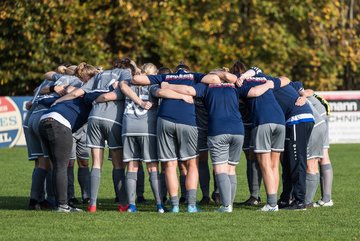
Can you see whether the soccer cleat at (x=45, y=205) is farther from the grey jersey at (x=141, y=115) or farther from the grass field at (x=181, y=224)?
the grey jersey at (x=141, y=115)

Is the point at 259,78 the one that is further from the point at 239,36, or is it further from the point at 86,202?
the point at 239,36

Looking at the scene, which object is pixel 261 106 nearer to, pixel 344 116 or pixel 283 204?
pixel 283 204

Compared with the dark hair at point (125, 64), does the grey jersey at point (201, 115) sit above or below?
below

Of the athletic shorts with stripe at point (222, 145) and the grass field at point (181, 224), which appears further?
the athletic shorts with stripe at point (222, 145)

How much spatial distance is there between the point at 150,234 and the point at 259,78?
3.24 metres

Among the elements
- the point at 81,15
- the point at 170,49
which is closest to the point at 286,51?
the point at 170,49

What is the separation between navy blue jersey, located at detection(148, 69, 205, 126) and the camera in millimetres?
13070

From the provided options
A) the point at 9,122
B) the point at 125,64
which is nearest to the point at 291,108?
the point at 125,64

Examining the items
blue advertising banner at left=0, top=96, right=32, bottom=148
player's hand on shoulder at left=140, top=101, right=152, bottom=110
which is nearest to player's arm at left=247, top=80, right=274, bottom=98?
player's hand on shoulder at left=140, top=101, right=152, bottom=110

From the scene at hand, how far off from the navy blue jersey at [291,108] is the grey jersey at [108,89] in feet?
6.70

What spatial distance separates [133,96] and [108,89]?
475 mm

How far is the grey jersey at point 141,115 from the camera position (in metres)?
13.2

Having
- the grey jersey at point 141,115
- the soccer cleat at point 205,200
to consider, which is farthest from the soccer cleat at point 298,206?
the grey jersey at point 141,115

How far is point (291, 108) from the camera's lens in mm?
13797
